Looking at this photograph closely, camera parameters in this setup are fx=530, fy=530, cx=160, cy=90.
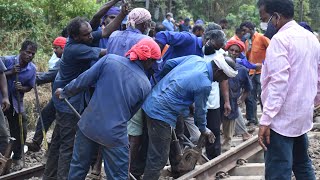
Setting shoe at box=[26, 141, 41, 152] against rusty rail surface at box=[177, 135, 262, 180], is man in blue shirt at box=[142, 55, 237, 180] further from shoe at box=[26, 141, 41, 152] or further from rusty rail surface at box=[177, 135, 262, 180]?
shoe at box=[26, 141, 41, 152]

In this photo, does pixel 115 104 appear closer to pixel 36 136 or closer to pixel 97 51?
pixel 97 51

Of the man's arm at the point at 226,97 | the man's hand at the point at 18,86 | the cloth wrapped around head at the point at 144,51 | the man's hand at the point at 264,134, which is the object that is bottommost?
the man's arm at the point at 226,97

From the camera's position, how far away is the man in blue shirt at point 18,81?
23.8ft

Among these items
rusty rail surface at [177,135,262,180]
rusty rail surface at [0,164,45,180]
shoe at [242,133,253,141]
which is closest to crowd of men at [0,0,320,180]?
rusty rail surface at [177,135,262,180]

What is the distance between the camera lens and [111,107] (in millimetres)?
4902

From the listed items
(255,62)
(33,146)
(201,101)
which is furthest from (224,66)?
(255,62)

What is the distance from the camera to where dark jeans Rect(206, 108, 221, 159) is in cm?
759

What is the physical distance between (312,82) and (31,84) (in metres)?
4.25

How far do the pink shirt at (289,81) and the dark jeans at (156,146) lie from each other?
1.63m

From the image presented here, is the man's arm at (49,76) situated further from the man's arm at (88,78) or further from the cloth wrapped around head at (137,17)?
the man's arm at (88,78)

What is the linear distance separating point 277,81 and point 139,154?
2.58 m

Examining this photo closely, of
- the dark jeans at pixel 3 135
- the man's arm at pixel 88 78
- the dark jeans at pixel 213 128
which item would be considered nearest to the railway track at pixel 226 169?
the dark jeans at pixel 213 128

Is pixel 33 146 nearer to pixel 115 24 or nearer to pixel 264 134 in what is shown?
pixel 115 24

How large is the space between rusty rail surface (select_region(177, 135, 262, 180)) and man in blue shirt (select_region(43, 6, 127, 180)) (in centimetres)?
145
